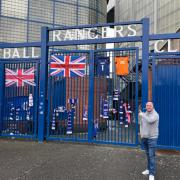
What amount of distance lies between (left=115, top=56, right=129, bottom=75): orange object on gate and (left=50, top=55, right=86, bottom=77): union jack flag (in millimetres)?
1097

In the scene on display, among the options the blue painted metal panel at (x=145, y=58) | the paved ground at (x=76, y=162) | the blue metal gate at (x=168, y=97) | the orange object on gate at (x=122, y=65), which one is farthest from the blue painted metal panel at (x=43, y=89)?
the blue metal gate at (x=168, y=97)

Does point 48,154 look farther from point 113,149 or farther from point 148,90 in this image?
point 148,90

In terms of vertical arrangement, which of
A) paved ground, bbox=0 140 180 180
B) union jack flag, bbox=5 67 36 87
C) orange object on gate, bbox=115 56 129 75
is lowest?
paved ground, bbox=0 140 180 180

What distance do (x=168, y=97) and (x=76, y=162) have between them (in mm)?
3171

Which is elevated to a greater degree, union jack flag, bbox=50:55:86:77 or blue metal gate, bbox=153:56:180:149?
union jack flag, bbox=50:55:86:77

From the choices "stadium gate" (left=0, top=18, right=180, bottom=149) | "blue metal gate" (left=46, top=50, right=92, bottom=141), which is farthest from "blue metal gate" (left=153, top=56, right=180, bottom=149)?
"blue metal gate" (left=46, top=50, right=92, bottom=141)

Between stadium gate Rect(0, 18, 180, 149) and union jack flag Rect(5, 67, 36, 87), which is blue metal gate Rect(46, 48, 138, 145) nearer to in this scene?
stadium gate Rect(0, 18, 180, 149)

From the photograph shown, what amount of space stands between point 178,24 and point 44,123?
22235mm

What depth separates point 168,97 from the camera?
9.64 meters

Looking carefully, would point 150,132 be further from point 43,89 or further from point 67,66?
point 43,89

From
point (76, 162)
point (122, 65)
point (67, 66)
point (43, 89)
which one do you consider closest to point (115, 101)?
point (122, 65)

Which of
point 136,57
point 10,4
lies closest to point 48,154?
point 136,57

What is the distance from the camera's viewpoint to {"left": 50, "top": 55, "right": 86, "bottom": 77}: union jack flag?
10.8 metres

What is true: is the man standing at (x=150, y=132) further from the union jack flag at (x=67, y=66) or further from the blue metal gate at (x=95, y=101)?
the union jack flag at (x=67, y=66)
